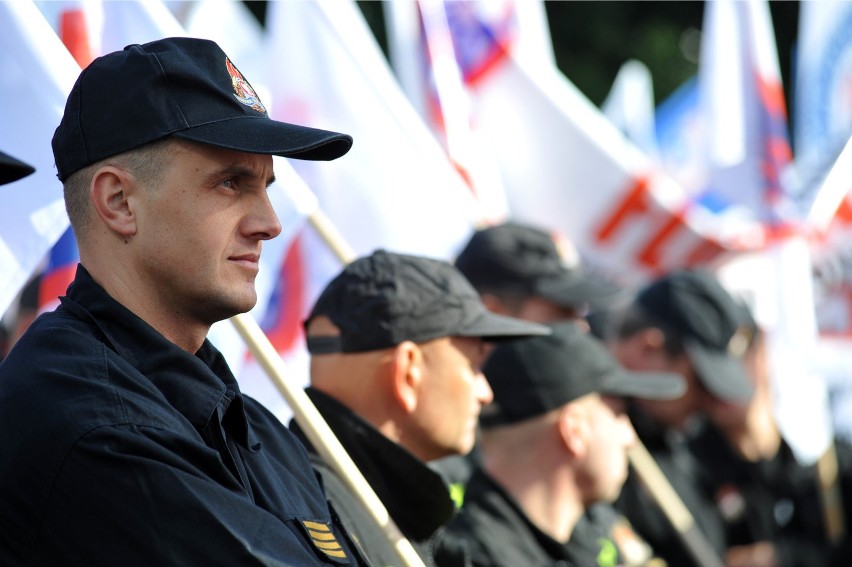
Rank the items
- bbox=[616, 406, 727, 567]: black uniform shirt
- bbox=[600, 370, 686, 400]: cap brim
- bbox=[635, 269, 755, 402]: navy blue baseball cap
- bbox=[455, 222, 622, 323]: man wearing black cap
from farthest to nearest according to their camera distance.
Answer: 1. bbox=[635, 269, 755, 402]: navy blue baseball cap
2. bbox=[616, 406, 727, 567]: black uniform shirt
3. bbox=[455, 222, 622, 323]: man wearing black cap
4. bbox=[600, 370, 686, 400]: cap brim

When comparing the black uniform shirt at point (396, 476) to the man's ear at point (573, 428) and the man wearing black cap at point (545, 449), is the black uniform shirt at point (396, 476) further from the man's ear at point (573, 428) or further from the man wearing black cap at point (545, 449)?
the man's ear at point (573, 428)

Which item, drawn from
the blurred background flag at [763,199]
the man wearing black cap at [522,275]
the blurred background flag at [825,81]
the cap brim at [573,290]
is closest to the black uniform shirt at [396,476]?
the man wearing black cap at [522,275]

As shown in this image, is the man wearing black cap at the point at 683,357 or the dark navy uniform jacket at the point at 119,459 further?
the man wearing black cap at the point at 683,357

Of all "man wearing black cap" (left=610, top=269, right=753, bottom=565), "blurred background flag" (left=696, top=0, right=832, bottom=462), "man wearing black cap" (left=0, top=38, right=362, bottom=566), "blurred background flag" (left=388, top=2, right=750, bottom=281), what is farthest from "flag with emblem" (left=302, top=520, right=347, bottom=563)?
"blurred background flag" (left=696, top=0, right=832, bottom=462)

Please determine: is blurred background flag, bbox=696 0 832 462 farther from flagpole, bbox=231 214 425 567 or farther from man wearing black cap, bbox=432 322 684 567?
flagpole, bbox=231 214 425 567

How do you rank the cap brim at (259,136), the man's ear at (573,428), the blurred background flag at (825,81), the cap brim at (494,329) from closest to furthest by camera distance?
1. the cap brim at (259,136)
2. the cap brim at (494,329)
3. the man's ear at (573,428)
4. the blurred background flag at (825,81)

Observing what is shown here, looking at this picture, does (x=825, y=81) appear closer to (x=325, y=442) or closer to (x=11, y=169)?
(x=325, y=442)

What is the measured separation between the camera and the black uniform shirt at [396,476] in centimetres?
330

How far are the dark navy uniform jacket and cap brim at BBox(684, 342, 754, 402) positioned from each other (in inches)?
173

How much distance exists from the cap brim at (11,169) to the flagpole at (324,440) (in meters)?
0.60

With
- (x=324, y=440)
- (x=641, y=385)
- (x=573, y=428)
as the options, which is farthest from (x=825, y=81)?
(x=324, y=440)

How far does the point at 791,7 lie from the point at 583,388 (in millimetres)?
16361

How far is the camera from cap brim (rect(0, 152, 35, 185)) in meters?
2.55

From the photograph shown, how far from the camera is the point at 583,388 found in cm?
449
